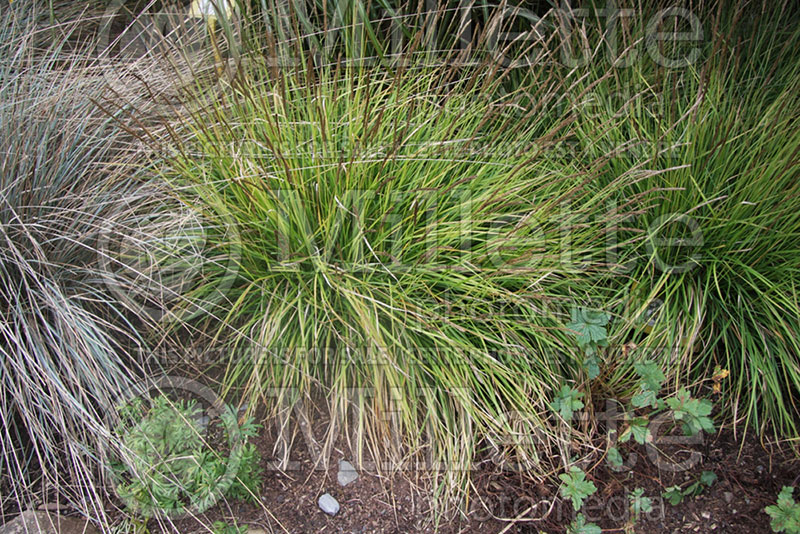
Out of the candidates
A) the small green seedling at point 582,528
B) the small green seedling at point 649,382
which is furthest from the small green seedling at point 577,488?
the small green seedling at point 649,382

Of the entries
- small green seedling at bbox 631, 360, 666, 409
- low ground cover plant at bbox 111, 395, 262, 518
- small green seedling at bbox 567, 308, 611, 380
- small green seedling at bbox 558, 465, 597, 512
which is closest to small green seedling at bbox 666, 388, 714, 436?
small green seedling at bbox 631, 360, 666, 409

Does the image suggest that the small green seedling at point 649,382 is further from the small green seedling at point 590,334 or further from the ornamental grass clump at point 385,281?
the ornamental grass clump at point 385,281

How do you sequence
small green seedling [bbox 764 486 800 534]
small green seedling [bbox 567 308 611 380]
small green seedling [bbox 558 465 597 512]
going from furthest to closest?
small green seedling [bbox 567 308 611 380] → small green seedling [bbox 558 465 597 512] → small green seedling [bbox 764 486 800 534]

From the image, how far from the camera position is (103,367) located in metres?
1.94

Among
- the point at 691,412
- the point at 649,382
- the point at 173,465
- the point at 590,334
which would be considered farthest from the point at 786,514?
the point at 173,465

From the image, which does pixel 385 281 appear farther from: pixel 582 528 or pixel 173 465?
pixel 582 528

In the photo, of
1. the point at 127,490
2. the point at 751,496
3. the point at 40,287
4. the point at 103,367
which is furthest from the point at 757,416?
the point at 40,287

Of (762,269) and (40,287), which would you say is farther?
(762,269)

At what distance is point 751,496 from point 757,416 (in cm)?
29

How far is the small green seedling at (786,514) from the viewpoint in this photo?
169 cm

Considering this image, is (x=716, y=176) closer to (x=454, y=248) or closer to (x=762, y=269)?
(x=762, y=269)

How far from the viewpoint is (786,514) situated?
1.72 m

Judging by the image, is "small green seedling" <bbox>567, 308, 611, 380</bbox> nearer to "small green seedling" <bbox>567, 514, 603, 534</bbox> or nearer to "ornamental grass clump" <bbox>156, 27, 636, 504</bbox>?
"ornamental grass clump" <bbox>156, 27, 636, 504</bbox>

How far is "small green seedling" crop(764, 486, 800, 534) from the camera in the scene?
1.69 m
